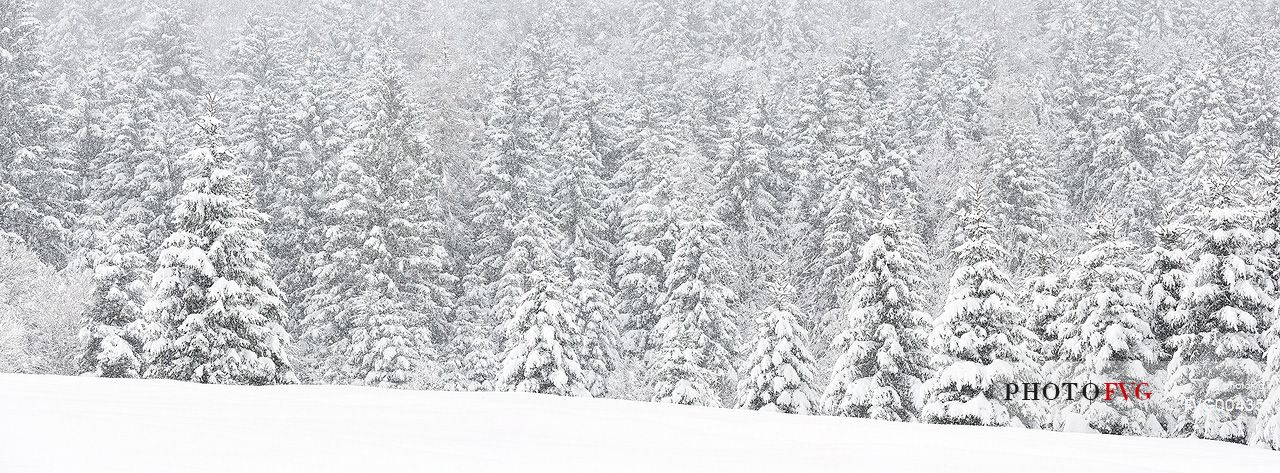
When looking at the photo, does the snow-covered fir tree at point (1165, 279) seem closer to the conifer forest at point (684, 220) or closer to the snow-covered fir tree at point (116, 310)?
the conifer forest at point (684, 220)

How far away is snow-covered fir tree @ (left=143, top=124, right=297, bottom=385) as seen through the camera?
22312 mm

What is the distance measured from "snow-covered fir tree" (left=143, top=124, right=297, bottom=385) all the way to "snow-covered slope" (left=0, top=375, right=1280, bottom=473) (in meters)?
11.4

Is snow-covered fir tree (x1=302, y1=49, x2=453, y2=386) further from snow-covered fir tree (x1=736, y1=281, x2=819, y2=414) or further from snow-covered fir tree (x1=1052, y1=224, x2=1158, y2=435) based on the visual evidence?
snow-covered fir tree (x1=1052, y1=224, x2=1158, y2=435)

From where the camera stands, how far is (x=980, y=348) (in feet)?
76.5

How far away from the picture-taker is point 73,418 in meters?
7.06

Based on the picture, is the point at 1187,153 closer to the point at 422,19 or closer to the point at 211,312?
the point at 211,312

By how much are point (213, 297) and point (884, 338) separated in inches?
701

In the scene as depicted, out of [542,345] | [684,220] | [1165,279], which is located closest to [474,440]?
[1165,279]

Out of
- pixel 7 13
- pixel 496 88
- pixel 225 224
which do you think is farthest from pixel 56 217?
pixel 225 224

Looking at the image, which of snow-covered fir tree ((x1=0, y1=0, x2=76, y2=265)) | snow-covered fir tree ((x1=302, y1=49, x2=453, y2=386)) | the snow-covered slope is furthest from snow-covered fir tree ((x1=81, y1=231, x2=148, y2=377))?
snow-covered fir tree ((x1=0, y1=0, x2=76, y2=265))

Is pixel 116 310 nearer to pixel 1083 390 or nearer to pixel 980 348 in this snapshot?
pixel 980 348

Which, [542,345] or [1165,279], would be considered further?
[542,345]

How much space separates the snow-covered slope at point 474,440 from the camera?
588 cm

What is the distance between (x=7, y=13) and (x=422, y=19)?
4079 centimetres
